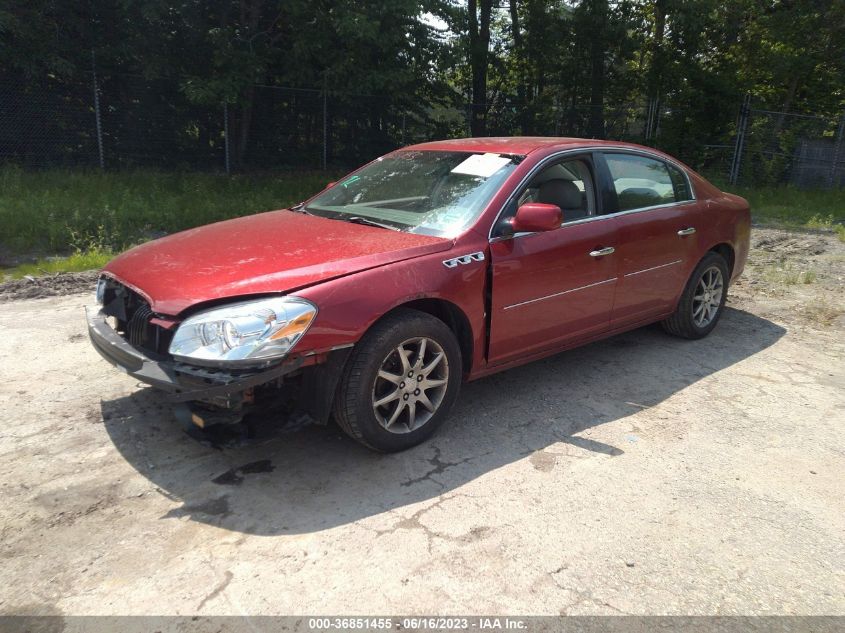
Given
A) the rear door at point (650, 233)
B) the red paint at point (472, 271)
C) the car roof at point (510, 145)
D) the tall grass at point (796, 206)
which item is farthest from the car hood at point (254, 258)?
the tall grass at point (796, 206)

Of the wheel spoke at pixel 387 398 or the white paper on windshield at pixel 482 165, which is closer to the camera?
the wheel spoke at pixel 387 398

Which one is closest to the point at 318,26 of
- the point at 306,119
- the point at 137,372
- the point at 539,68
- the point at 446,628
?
the point at 306,119

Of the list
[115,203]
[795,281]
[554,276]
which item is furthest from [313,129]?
[554,276]

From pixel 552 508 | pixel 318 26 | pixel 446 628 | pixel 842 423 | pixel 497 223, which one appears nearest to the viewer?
pixel 446 628

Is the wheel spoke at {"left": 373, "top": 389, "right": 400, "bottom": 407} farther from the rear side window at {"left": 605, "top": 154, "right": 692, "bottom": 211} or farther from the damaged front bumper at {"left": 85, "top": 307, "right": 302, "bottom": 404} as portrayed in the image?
the rear side window at {"left": 605, "top": 154, "right": 692, "bottom": 211}

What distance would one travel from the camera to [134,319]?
3.34m

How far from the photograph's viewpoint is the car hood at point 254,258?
124 inches

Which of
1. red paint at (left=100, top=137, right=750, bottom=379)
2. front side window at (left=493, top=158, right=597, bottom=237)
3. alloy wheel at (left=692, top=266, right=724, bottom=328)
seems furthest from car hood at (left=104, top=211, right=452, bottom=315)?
alloy wheel at (left=692, top=266, right=724, bottom=328)

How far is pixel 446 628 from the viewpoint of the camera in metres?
2.37

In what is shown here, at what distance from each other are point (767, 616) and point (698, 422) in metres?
1.72

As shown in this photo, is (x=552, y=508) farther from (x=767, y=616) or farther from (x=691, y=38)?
(x=691, y=38)

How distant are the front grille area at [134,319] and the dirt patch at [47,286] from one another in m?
3.06

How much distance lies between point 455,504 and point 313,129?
12.3m

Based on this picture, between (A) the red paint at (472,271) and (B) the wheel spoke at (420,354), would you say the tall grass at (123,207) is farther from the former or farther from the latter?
(B) the wheel spoke at (420,354)
